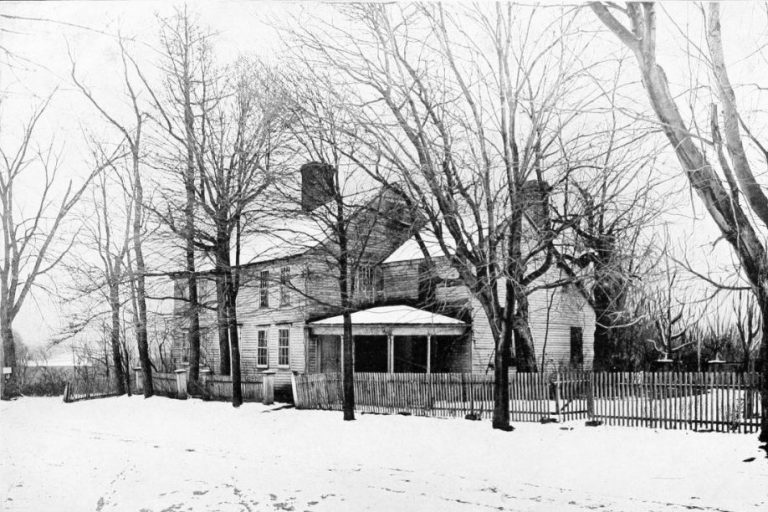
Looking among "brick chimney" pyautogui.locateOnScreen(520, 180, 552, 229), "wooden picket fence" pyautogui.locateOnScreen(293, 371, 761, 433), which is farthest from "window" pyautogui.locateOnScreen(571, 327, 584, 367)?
"brick chimney" pyautogui.locateOnScreen(520, 180, 552, 229)

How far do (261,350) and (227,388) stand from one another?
24.1ft

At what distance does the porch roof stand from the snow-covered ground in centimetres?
718

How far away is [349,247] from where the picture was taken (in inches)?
668

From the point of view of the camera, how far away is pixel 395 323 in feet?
73.7

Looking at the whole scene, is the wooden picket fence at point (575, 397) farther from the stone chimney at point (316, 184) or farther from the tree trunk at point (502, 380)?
the stone chimney at point (316, 184)

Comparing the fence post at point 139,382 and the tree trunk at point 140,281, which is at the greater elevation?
the tree trunk at point 140,281

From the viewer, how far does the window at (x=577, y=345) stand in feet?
91.4

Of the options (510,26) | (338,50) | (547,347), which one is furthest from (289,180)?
(547,347)

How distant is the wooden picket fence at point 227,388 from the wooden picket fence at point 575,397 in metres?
2.46

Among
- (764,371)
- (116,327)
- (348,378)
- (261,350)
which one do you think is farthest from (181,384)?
(764,371)

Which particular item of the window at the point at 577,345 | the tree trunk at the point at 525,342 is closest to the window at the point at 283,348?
the tree trunk at the point at 525,342

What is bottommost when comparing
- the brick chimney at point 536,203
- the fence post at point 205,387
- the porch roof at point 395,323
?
the fence post at point 205,387

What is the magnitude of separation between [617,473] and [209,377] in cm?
1484

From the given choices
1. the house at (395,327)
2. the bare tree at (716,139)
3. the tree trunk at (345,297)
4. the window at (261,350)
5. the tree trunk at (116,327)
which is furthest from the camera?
the window at (261,350)
